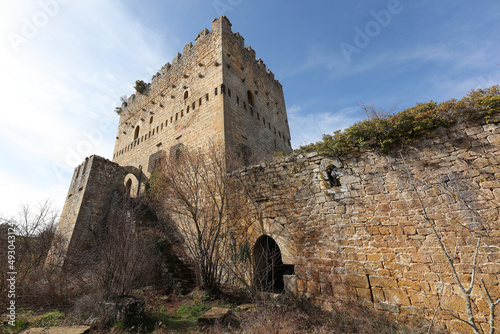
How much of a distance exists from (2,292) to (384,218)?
9632mm

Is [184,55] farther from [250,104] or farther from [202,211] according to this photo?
[202,211]

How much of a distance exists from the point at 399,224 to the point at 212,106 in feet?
30.3

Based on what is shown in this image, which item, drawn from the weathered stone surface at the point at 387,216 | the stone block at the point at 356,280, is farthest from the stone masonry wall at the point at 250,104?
the stone block at the point at 356,280

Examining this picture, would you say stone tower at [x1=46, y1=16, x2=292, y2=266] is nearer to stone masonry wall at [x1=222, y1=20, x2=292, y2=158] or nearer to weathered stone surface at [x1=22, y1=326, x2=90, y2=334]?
stone masonry wall at [x1=222, y1=20, x2=292, y2=158]

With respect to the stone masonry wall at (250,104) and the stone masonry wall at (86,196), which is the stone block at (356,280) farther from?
the stone masonry wall at (86,196)

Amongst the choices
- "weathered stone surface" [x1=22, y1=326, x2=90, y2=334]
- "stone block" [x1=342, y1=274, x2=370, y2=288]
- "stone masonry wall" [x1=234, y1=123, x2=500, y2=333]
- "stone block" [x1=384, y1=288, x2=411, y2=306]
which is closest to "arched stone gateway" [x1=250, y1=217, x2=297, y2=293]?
"stone masonry wall" [x1=234, y1=123, x2=500, y2=333]

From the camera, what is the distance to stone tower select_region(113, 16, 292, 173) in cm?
1098

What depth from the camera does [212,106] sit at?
11070 millimetres

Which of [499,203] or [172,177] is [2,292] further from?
[499,203]

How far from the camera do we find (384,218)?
5.24 metres

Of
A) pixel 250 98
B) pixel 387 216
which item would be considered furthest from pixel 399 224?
pixel 250 98

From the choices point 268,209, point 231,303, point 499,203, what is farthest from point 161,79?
point 499,203

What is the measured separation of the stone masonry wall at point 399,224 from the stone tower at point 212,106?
4940mm

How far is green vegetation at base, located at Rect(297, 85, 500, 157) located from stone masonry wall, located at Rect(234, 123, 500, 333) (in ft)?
0.74
